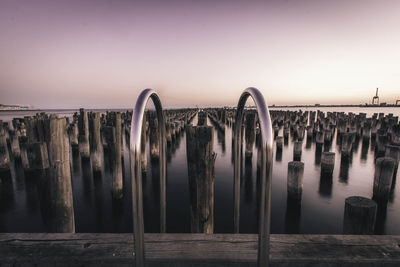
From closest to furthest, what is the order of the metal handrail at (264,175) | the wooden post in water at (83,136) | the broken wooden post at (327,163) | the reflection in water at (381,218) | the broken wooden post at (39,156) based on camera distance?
the metal handrail at (264,175), the broken wooden post at (39,156), the reflection in water at (381,218), the broken wooden post at (327,163), the wooden post in water at (83,136)

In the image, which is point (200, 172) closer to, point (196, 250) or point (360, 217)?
point (196, 250)

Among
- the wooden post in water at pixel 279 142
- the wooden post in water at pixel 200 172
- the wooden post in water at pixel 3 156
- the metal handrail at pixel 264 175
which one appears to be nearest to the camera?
the metal handrail at pixel 264 175

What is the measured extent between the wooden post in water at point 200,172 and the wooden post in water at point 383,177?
238 inches

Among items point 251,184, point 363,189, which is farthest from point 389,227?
point 251,184

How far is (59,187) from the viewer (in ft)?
10.9

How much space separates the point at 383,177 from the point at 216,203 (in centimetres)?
519

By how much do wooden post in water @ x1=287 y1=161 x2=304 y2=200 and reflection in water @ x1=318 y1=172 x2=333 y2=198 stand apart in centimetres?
203

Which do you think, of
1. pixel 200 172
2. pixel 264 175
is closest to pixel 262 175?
pixel 264 175

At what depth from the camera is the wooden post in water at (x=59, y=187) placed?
10.8ft

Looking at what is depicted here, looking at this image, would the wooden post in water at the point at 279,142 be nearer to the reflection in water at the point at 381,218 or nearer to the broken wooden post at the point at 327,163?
the broken wooden post at the point at 327,163

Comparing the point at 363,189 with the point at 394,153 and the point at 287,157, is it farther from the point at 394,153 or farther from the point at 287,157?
the point at 287,157

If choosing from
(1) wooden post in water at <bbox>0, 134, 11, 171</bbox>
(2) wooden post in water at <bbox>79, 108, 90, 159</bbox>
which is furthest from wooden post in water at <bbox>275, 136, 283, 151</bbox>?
(1) wooden post in water at <bbox>0, 134, 11, 171</bbox>

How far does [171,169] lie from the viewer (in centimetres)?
1105

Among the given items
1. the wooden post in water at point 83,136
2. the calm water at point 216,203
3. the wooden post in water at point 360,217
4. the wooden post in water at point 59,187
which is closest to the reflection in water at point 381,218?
the calm water at point 216,203
